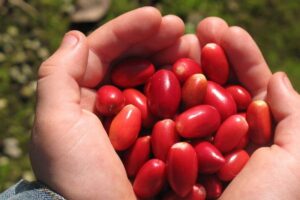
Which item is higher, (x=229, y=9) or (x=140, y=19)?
(x=140, y=19)

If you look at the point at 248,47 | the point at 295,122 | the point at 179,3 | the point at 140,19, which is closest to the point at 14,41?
the point at 179,3

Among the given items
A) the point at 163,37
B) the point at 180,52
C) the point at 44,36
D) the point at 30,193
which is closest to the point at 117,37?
the point at 163,37

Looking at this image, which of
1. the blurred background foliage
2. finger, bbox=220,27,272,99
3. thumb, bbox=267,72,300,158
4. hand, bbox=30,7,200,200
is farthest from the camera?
the blurred background foliage

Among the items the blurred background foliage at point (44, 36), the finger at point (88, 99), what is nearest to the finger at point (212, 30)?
the finger at point (88, 99)

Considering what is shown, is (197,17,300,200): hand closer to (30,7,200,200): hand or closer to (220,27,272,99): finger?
(220,27,272,99): finger

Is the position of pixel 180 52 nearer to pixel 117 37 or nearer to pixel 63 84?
pixel 117 37

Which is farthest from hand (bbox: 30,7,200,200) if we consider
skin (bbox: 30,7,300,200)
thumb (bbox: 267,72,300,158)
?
thumb (bbox: 267,72,300,158)

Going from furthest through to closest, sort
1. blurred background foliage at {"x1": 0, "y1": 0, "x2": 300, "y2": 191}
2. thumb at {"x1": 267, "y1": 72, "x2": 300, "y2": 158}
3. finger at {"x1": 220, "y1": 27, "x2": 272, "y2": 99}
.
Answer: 1. blurred background foliage at {"x1": 0, "y1": 0, "x2": 300, "y2": 191}
2. finger at {"x1": 220, "y1": 27, "x2": 272, "y2": 99}
3. thumb at {"x1": 267, "y1": 72, "x2": 300, "y2": 158}

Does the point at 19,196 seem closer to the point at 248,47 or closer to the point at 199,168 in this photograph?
the point at 199,168
